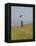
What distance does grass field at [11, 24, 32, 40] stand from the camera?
1.36 metres

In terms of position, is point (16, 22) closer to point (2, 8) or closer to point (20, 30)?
point (20, 30)

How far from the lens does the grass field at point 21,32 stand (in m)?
1.36

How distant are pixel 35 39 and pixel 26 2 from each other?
0.48m

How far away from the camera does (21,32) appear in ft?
4.60

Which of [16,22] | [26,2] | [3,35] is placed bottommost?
[3,35]

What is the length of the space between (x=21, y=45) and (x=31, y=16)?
377 mm

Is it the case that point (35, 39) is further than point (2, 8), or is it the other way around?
point (35, 39)

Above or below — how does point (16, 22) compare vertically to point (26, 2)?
below

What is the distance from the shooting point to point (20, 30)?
4.58 ft

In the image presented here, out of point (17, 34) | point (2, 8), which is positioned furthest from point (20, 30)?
point (2, 8)

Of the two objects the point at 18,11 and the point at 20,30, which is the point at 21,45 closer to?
the point at 20,30

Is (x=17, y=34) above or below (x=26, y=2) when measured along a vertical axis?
below

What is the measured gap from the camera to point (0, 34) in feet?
4.48

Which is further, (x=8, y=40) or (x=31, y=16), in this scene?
(x=31, y=16)
